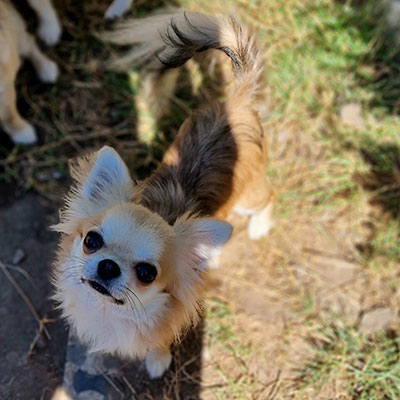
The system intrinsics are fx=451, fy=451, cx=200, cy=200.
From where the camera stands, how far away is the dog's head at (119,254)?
1.88 meters

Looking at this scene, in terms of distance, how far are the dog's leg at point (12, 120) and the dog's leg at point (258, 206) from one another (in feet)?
5.28

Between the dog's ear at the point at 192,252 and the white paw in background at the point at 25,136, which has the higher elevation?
the dog's ear at the point at 192,252

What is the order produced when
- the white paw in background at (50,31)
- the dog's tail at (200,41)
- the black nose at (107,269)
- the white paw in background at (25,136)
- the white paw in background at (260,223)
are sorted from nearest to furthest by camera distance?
the black nose at (107,269) < the dog's tail at (200,41) < the white paw in background at (260,223) < the white paw in background at (25,136) < the white paw in background at (50,31)

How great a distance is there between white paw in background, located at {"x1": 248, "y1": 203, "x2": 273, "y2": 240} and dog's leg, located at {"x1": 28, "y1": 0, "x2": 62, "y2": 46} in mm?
2142

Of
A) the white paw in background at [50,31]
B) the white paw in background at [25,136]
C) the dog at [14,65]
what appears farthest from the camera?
the white paw in background at [50,31]

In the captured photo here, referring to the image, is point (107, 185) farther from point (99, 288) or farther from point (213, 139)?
point (213, 139)

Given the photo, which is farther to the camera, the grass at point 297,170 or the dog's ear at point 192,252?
the grass at point 297,170

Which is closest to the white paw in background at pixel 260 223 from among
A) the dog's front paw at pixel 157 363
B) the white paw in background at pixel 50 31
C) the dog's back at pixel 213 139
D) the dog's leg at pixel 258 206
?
the dog's leg at pixel 258 206

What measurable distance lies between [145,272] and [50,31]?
253 centimetres

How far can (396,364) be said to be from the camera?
2.89 m

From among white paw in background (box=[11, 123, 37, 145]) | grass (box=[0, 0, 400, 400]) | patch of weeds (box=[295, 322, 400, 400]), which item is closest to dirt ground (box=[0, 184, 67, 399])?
grass (box=[0, 0, 400, 400])

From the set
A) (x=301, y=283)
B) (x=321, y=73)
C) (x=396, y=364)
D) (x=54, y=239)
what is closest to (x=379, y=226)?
(x=301, y=283)

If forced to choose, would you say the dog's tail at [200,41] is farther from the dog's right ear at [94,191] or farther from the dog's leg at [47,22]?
the dog's leg at [47,22]

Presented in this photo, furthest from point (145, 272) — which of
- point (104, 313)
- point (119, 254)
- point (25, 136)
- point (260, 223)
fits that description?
point (25, 136)
